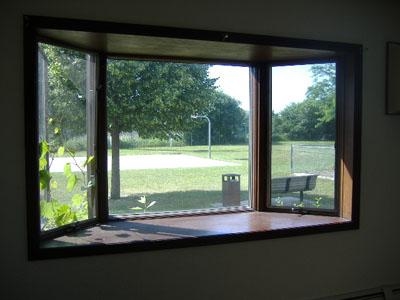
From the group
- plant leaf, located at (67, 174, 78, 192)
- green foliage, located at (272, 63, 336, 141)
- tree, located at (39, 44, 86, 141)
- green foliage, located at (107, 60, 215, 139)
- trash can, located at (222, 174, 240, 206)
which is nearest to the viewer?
tree, located at (39, 44, 86, 141)

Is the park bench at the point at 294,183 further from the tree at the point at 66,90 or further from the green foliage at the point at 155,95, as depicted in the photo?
the tree at the point at 66,90

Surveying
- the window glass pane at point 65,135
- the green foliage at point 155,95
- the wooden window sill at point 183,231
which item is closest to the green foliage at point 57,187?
the window glass pane at point 65,135

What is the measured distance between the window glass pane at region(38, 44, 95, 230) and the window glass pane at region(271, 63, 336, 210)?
1416 mm

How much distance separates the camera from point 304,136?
3115 mm

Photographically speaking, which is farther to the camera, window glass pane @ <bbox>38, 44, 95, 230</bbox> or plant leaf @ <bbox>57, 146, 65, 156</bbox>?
plant leaf @ <bbox>57, 146, 65, 156</bbox>

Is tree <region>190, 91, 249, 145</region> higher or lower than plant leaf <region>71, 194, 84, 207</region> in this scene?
higher

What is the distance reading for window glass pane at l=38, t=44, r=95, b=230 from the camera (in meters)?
2.41

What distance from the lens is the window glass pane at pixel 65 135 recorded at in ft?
7.89

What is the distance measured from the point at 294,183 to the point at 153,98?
1279 millimetres

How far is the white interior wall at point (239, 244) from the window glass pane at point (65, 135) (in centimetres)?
26

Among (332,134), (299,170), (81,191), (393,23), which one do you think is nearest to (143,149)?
(81,191)

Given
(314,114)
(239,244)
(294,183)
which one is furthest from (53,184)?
(314,114)

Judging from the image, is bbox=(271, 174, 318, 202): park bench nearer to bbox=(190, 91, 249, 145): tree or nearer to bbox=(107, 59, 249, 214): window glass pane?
bbox=(107, 59, 249, 214): window glass pane

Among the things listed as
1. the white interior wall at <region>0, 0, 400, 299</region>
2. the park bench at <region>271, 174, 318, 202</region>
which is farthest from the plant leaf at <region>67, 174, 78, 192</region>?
the park bench at <region>271, 174, 318, 202</region>
